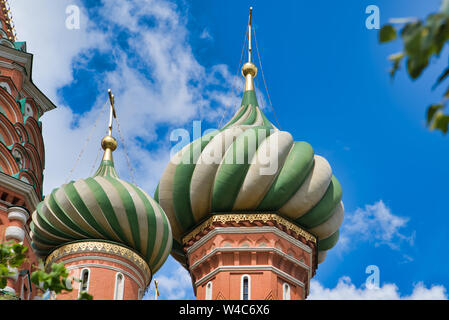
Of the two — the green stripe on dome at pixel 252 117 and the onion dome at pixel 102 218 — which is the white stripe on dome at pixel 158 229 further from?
the green stripe on dome at pixel 252 117

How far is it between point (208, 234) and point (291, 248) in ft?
5.26

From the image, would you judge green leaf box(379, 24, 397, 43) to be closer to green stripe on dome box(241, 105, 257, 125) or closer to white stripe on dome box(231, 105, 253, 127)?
white stripe on dome box(231, 105, 253, 127)

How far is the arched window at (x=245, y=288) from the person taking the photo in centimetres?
1490

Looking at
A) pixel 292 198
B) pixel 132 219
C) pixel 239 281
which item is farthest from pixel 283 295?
pixel 132 219

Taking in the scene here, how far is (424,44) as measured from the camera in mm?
3717

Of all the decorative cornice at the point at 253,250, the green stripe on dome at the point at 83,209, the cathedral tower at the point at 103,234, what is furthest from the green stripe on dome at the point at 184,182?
the green stripe on dome at the point at 83,209

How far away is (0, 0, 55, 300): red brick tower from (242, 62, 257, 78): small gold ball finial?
4551 mm

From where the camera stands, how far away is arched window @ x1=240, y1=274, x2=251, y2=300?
14.9m

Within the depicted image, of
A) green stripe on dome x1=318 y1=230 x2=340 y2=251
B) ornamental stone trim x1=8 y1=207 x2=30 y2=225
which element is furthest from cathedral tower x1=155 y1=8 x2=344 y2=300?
Answer: ornamental stone trim x1=8 y1=207 x2=30 y2=225

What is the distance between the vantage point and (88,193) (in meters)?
14.5

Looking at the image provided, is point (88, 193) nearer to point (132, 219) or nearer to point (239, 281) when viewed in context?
point (132, 219)

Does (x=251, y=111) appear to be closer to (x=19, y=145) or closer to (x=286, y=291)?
(x=286, y=291)

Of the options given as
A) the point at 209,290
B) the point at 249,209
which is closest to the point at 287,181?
the point at 249,209

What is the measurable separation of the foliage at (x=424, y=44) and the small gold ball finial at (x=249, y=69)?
15.3 metres
